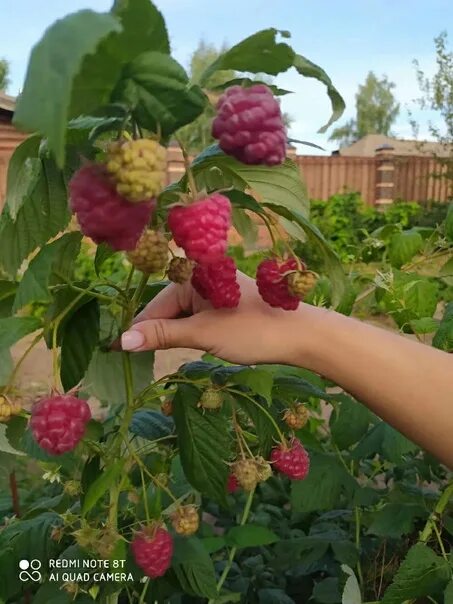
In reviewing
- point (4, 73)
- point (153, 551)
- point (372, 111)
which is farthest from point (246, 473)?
point (372, 111)

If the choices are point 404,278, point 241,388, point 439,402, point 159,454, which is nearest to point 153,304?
point 241,388

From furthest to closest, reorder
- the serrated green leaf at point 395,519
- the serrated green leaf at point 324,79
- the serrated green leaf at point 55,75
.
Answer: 1. the serrated green leaf at point 395,519
2. the serrated green leaf at point 324,79
3. the serrated green leaf at point 55,75

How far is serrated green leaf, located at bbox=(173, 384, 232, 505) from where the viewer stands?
2.93ft

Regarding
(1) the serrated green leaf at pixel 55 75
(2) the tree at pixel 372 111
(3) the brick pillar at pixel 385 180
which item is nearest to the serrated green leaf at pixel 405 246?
(1) the serrated green leaf at pixel 55 75

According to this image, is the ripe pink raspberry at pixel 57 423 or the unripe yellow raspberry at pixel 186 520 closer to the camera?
the ripe pink raspberry at pixel 57 423

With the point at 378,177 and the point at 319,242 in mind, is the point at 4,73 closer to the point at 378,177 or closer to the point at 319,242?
the point at 378,177

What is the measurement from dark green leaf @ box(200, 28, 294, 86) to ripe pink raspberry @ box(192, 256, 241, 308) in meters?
0.20

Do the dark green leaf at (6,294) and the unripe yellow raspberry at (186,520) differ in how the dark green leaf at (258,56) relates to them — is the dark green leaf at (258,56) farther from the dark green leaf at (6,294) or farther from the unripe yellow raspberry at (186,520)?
the unripe yellow raspberry at (186,520)

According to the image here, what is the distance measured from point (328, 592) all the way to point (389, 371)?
697 mm

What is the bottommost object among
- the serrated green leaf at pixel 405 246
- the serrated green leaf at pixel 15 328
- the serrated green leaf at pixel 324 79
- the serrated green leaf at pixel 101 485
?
the serrated green leaf at pixel 101 485

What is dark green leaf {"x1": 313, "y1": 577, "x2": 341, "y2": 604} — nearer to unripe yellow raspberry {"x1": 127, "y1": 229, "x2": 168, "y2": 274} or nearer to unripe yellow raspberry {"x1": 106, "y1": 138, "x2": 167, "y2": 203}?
unripe yellow raspberry {"x1": 127, "y1": 229, "x2": 168, "y2": 274}

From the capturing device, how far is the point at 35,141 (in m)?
0.70

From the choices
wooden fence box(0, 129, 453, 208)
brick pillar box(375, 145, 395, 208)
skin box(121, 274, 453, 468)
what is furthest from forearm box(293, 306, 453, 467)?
brick pillar box(375, 145, 395, 208)

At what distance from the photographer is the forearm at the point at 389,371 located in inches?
36.4
